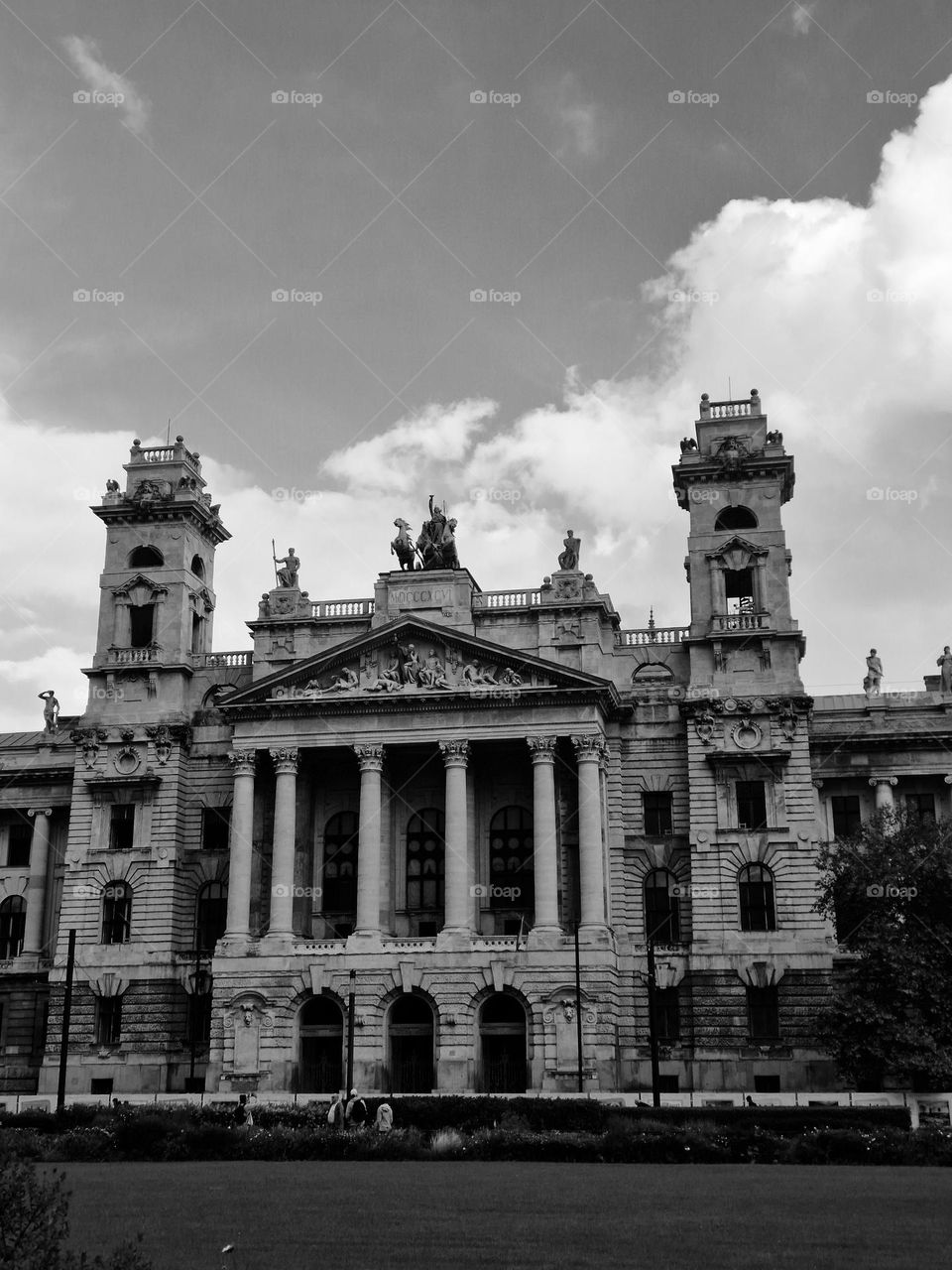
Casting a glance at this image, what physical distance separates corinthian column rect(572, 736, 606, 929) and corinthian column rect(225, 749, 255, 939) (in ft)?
49.2

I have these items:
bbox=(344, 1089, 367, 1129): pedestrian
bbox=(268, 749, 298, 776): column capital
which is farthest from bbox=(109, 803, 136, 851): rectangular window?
bbox=(344, 1089, 367, 1129): pedestrian

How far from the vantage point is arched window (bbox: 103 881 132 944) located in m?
70.6

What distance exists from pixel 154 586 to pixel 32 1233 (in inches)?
2382

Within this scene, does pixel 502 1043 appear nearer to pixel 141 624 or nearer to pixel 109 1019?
pixel 109 1019

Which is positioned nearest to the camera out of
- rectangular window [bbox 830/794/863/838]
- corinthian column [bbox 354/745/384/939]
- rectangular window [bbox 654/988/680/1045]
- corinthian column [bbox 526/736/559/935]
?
corinthian column [bbox 526/736/559/935]

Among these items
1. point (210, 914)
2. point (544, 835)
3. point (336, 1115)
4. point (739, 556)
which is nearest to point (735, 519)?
point (739, 556)

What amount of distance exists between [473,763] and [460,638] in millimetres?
6281

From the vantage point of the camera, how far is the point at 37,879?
76125 mm

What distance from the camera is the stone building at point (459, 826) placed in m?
64.1

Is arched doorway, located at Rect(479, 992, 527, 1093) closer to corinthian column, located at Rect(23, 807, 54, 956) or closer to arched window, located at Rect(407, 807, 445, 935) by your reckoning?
arched window, located at Rect(407, 807, 445, 935)

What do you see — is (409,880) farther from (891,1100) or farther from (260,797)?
(891,1100)

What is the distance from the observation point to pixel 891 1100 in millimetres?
52219

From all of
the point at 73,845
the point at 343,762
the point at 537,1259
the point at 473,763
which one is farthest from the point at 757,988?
the point at 537,1259

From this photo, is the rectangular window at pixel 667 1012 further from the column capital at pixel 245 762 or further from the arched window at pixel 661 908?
the column capital at pixel 245 762
